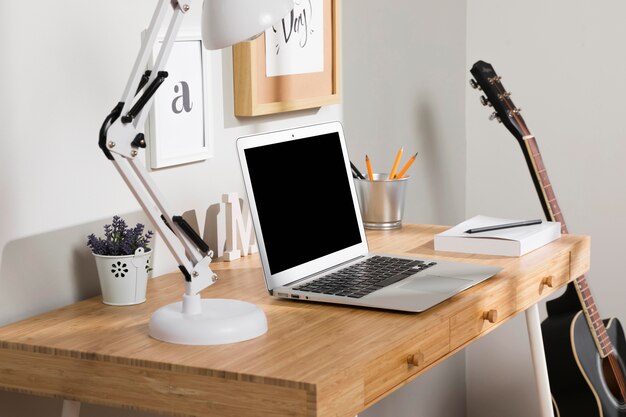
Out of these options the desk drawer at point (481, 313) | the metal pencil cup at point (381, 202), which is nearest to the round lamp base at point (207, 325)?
the desk drawer at point (481, 313)

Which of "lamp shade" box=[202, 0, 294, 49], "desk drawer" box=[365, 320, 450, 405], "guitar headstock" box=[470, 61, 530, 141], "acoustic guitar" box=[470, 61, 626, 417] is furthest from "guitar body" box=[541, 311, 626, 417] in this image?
"lamp shade" box=[202, 0, 294, 49]

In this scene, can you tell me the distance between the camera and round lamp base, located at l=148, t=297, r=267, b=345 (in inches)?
56.5

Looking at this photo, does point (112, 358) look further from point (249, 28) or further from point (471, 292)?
point (471, 292)

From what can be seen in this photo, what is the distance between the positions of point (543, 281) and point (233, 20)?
89 cm

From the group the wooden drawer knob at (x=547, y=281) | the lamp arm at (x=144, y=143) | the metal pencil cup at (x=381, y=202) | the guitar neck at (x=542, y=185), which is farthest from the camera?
the guitar neck at (x=542, y=185)

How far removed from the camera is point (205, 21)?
1.48m

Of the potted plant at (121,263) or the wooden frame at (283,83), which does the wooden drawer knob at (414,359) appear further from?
the wooden frame at (283,83)

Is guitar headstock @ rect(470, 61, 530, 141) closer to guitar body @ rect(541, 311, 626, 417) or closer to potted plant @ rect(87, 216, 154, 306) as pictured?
guitar body @ rect(541, 311, 626, 417)

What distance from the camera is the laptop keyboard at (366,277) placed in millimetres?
1728

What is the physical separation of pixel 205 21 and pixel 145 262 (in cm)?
42

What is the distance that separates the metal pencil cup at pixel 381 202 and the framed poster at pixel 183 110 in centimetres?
46

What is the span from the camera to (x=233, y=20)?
1451mm

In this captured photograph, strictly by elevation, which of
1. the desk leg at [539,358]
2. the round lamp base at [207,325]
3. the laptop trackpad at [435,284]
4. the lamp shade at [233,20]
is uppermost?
the lamp shade at [233,20]

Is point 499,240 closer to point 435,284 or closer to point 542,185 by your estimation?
point 435,284
